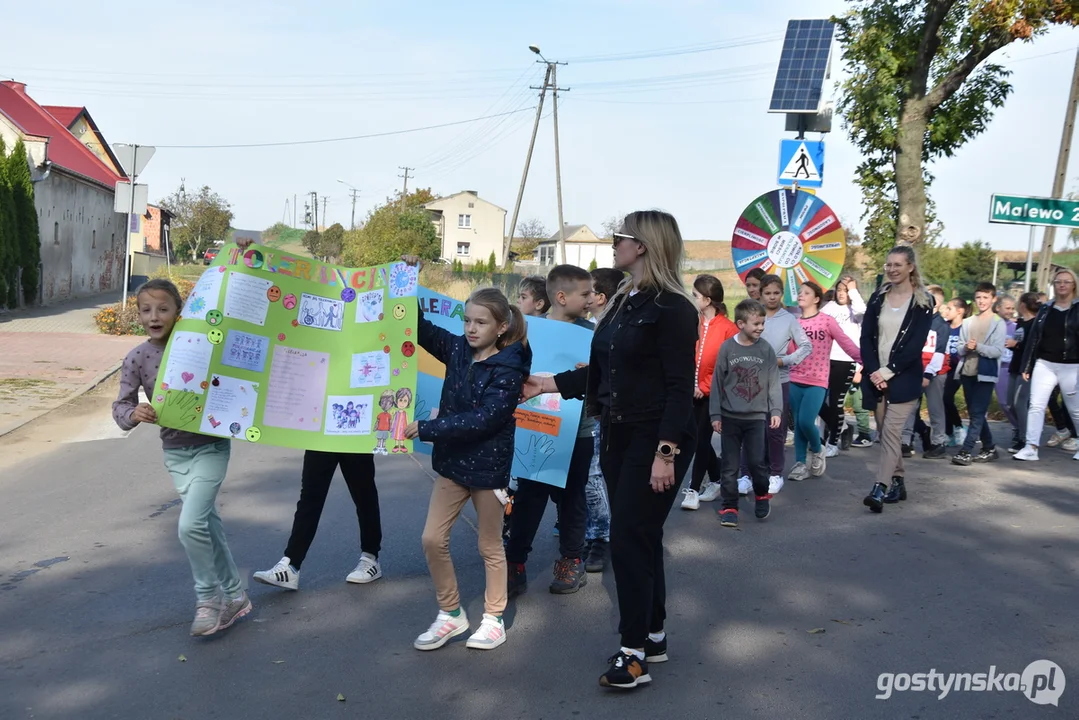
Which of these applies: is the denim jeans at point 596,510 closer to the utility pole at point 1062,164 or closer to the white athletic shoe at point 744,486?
the white athletic shoe at point 744,486

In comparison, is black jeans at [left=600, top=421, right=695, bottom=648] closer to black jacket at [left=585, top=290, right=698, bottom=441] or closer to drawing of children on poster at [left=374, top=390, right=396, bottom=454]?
black jacket at [left=585, top=290, right=698, bottom=441]

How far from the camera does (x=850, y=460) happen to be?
1029cm

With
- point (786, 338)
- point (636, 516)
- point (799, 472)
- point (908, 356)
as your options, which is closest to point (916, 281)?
point (908, 356)

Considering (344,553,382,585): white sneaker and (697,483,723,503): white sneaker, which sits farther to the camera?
(697,483,723,503): white sneaker

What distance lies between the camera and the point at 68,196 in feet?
115

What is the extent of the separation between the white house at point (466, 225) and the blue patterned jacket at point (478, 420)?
324 feet

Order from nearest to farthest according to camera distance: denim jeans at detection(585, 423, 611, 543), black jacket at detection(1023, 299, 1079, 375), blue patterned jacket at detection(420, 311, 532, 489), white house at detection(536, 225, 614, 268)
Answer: blue patterned jacket at detection(420, 311, 532, 489) < denim jeans at detection(585, 423, 611, 543) < black jacket at detection(1023, 299, 1079, 375) < white house at detection(536, 225, 614, 268)

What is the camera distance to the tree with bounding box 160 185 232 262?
270 feet

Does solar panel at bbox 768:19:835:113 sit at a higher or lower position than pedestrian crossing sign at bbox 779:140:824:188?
higher

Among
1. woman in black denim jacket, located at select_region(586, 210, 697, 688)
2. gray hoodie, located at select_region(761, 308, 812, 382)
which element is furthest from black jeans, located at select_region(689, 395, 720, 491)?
woman in black denim jacket, located at select_region(586, 210, 697, 688)

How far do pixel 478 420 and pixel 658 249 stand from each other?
1085 millimetres

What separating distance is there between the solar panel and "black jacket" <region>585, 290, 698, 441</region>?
25.0 ft

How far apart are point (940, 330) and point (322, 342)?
726cm

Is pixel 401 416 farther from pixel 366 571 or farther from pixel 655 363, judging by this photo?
pixel 655 363
